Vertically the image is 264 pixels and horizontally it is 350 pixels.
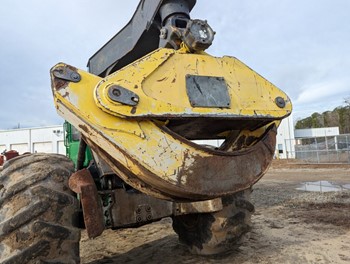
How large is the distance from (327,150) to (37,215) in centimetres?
2272

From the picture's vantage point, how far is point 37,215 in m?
2.34

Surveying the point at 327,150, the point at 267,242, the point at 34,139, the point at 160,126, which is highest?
the point at 34,139

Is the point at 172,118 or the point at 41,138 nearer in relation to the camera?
the point at 172,118

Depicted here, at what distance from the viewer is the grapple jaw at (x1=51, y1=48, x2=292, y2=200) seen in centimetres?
202

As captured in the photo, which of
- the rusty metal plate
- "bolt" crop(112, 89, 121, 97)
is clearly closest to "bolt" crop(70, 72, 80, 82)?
"bolt" crop(112, 89, 121, 97)

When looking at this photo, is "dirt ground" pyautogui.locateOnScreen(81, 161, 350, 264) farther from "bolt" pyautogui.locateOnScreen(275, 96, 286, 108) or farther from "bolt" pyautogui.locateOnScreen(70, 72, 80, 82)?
"bolt" pyautogui.locateOnScreen(70, 72, 80, 82)

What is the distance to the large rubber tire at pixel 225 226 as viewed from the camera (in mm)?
3316

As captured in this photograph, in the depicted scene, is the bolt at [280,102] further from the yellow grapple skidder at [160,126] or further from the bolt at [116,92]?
the bolt at [116,92]

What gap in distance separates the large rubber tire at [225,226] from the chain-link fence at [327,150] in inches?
758

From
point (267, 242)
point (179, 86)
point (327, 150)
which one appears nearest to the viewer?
point (179, 86)

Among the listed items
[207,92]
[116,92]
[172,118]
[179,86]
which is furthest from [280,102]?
[116,92]

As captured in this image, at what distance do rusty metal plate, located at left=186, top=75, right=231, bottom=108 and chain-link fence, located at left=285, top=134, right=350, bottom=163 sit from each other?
804 inches

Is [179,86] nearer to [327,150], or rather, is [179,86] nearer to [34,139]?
[327,150]

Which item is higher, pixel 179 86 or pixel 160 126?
pixel 179 86
